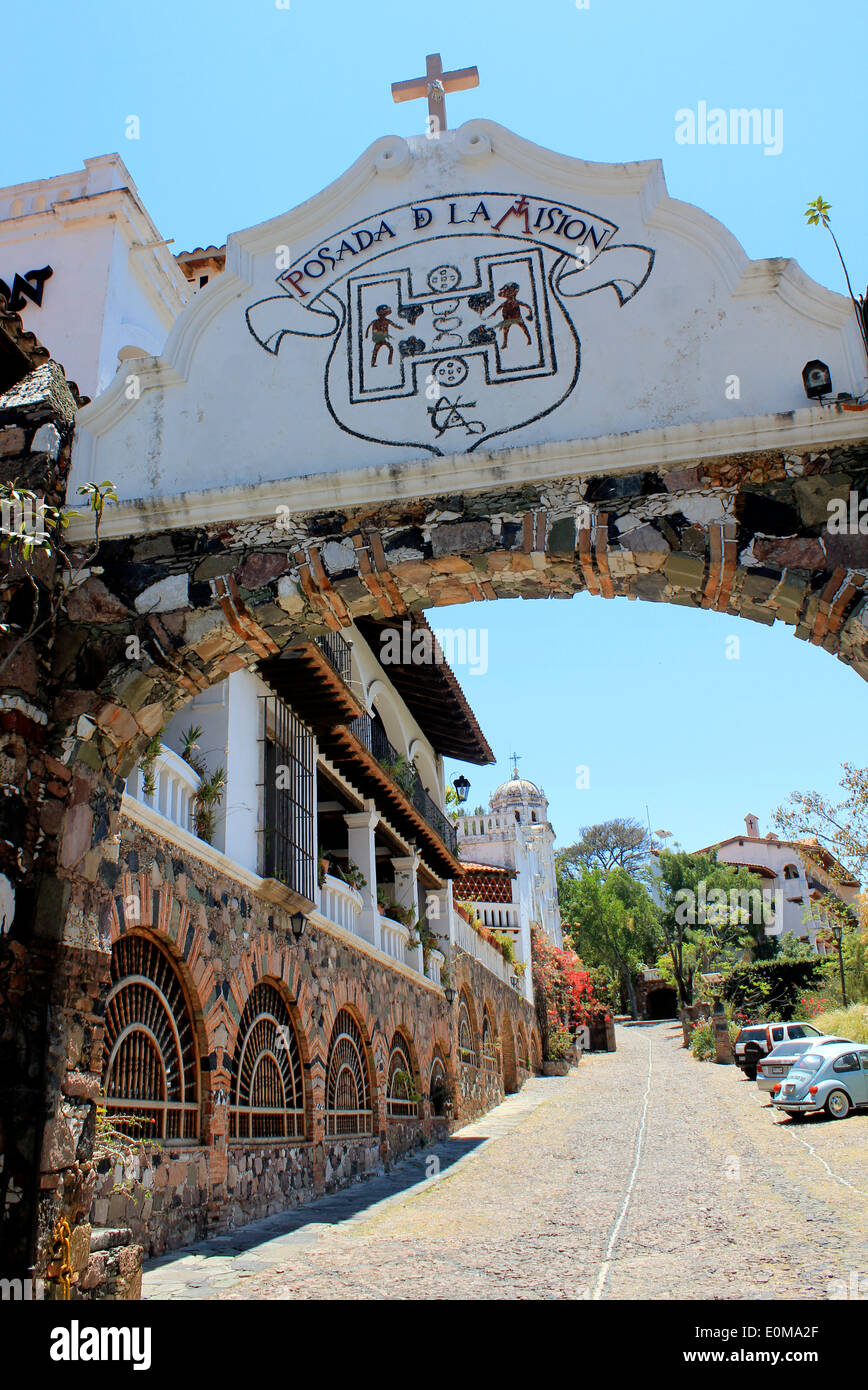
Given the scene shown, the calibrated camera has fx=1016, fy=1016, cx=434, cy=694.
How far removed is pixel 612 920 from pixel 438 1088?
30.0 m

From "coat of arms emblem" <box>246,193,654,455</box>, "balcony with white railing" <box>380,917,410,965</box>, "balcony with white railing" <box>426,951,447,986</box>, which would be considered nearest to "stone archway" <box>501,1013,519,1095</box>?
"balcony with white railing" <box>426,951,447,986</box>

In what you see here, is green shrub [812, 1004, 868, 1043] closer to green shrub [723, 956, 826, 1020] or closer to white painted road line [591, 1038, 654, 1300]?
white painted road line [591, 1038, 654, 1300]

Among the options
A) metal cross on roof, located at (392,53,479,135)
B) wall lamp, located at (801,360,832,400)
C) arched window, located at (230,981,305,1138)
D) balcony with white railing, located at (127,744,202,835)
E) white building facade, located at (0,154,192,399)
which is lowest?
arched window, located at (230,981,305,1138)

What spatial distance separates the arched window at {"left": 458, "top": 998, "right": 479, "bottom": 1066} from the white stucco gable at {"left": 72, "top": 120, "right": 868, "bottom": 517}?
14.9 metres

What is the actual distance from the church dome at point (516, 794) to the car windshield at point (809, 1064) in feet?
97.4

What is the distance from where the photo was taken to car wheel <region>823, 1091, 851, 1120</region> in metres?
14.3

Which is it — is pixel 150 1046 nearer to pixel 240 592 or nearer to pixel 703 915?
pixel 240 592

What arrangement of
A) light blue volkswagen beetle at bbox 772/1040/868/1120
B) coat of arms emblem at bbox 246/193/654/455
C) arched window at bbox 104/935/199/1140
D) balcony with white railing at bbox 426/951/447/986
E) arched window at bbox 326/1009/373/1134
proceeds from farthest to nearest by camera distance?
balcony with white railing at bbox 426/951/447/986 < light blue volkswagen beetle at bbox 772/1040/868/1120 < arched window at bbox 326/1009/373/1134 < arched window at bbox 104/935/199/1140 < coat of arms emblem at bbox 246/193/654/455

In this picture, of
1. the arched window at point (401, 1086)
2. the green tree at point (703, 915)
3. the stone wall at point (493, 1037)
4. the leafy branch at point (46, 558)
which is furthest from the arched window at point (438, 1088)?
the green tree at point (703, 915)

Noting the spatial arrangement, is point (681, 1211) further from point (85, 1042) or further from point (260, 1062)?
point (85, 1042)

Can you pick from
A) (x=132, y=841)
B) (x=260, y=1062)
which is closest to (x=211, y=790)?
(x=132, y=841)

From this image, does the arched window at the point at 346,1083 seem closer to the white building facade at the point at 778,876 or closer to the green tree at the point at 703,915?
the green tree at the point at 703,915

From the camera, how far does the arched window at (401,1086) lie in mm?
13500

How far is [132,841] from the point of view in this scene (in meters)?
6.81
